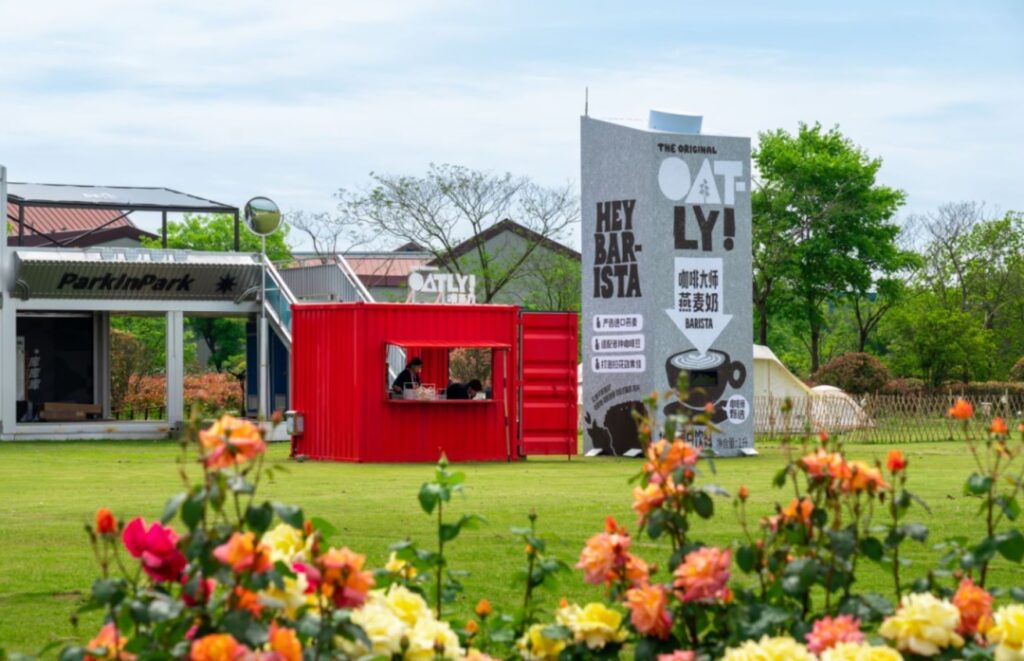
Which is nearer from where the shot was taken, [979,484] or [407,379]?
[979,484]

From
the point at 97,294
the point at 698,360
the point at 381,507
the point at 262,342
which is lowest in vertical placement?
the point at 381,507

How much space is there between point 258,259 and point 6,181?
5725mm

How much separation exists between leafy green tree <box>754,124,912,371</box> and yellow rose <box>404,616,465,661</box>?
6034cm

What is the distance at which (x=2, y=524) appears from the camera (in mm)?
15656

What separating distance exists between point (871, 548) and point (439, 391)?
24.5 m

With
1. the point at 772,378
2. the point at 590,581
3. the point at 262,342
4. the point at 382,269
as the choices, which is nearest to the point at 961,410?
the point at 590,581

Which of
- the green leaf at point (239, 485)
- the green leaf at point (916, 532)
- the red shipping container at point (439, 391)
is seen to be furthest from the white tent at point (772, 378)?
the green leaf at point (239, 485)

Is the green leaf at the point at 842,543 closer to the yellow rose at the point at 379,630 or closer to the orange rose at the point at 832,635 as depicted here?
the orange rose at the point at 832,635

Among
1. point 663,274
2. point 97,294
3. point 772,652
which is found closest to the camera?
point 772,652

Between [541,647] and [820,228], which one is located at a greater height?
[820,228]

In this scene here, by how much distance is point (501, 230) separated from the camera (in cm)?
6234

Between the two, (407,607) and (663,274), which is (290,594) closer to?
(407,607)

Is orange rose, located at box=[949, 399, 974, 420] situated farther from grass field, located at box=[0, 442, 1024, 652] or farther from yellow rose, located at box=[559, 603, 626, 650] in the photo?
grass field, located at box=[0, 442, 1024, 652]

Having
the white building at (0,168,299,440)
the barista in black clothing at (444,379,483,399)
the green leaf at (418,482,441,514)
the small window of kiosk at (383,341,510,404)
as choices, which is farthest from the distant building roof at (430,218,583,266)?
the green leaf at (418,482,441,514)
